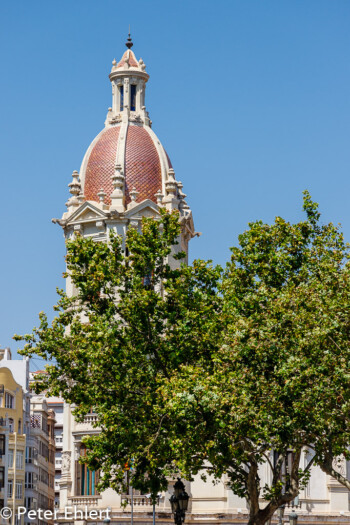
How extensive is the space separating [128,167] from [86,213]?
188 inches

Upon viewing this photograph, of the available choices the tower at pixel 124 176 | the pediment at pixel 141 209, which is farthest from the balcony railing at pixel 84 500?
the pediment at pixel 141 209

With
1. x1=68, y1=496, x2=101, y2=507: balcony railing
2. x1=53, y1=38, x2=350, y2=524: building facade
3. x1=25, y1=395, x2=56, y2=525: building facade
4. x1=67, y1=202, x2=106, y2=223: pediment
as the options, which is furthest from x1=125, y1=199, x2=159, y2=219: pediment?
x1=25, y1=395, x2=56, y2=525: building facade

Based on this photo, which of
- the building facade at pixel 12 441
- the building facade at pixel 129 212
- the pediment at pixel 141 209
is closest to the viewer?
the building facade at pixel 129 212

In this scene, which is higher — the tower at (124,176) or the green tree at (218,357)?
the tower at (124,176)

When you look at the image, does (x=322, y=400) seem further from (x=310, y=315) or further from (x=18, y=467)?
(x=18, y=467)

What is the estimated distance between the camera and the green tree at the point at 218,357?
44.2 meters

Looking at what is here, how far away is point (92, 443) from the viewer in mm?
51219

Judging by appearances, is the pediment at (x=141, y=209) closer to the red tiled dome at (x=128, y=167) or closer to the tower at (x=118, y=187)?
the tower at (x=118, y=187)

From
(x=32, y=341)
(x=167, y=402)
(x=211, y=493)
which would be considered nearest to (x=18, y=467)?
(x=211, y=493)

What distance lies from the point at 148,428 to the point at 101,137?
38489 mm

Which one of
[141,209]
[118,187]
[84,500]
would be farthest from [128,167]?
[84,500]

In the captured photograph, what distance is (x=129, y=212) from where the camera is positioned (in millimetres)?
78000

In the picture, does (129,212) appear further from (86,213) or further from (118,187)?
(86,213)

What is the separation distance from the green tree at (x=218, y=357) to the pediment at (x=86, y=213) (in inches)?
993
